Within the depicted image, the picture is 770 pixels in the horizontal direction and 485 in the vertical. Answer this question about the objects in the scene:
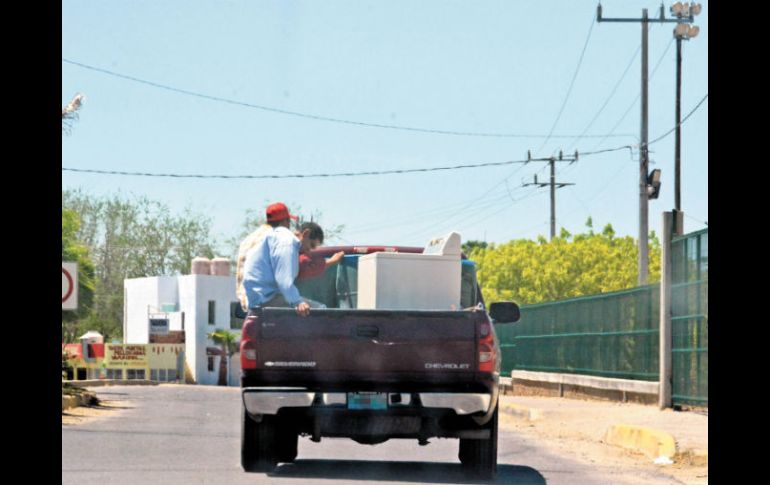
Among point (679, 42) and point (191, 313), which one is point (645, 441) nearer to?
point (679, 42)

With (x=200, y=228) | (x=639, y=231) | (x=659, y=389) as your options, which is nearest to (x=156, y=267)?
(x=200, y=228)

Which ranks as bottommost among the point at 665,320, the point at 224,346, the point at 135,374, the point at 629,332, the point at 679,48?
the point at 135,374

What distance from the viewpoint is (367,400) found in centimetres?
1128

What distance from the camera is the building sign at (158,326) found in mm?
90125

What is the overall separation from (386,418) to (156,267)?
88.4m

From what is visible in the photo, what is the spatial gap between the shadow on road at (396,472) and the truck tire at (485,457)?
0.08m

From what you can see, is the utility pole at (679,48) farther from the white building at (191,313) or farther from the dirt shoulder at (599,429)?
the white building at (191,313)

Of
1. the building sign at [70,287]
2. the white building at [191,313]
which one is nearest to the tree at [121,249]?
the white building at [191,313]

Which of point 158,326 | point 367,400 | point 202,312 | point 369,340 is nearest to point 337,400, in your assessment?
point 367,400

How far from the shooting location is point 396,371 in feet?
37.0

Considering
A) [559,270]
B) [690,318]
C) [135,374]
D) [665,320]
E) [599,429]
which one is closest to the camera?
[599,429]

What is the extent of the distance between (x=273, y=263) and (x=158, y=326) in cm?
7980

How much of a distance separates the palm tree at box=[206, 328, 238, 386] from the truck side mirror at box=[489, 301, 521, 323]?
75457 millimetres
